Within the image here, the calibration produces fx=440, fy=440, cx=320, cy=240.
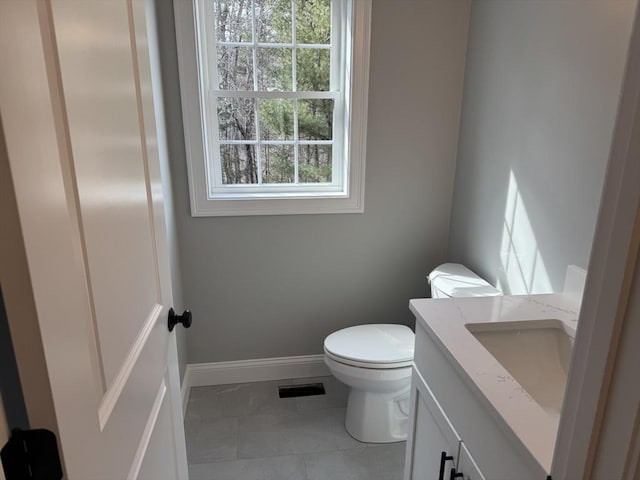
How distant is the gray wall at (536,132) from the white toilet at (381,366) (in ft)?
0.61

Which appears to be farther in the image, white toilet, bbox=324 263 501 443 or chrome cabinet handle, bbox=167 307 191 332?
white toilet, bbox=324 263 501 443

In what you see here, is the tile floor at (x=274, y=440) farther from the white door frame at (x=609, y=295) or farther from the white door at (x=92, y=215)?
the white door frame at (x=609, y=295)

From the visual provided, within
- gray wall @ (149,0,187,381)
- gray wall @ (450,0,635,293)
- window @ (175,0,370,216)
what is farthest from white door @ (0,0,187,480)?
gray wall @ (450,0,635,293)

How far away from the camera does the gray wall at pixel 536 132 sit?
1.33m

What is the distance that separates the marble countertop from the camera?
0.82 m

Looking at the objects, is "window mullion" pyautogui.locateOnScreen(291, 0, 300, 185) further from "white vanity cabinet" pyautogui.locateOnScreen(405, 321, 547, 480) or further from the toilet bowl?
"white vanity cabinet" pyautogui.locateOnScreen(405, 321, 547, 480)

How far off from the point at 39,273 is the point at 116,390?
362mm

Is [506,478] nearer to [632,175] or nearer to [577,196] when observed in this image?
[632,175]

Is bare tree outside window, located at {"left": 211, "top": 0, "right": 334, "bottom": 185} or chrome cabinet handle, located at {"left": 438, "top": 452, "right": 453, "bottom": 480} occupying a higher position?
bare tree outside window, located at {"left": 211, "top": 0, "right": 334, "bottom": 185}

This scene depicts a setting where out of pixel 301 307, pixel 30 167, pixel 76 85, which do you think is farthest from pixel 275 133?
pixel 30 167

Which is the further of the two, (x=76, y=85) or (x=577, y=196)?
(x=577, y=196)

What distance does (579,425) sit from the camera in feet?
1.90

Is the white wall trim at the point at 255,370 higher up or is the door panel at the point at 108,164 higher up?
the door panel at the point at 108,164

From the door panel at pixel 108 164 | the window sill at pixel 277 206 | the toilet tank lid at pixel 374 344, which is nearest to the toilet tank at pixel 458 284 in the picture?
the toilet tank lid at pixel 374 344
